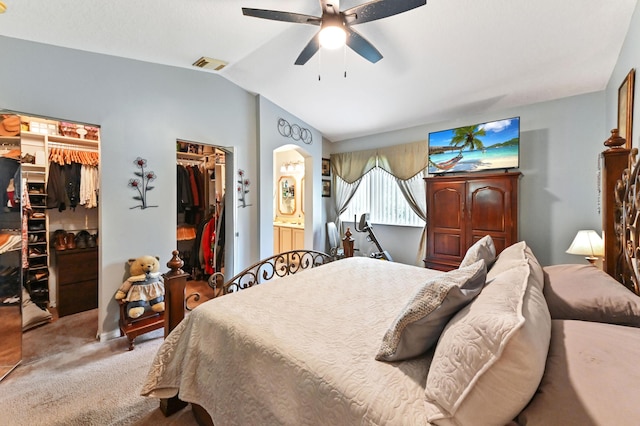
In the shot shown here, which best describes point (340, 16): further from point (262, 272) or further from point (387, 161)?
point (387, 161)

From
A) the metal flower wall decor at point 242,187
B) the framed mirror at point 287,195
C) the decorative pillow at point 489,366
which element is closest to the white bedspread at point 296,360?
the decorative pillow at point 489,366

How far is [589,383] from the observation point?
0.70 meters

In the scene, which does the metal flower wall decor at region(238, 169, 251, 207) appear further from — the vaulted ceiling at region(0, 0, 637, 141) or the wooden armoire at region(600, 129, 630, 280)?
the wooden armoire at region(600, 129, 630, 280)

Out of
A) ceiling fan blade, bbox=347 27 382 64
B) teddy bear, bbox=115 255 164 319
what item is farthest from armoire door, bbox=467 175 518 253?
teddy bear, bbox=115 255 164 319

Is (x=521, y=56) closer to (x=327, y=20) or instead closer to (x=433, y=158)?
(x=433, y=158)

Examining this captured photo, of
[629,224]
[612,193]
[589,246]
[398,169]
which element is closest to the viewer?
[629,224]

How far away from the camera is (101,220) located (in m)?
2.69

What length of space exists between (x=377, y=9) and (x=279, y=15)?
0.63m

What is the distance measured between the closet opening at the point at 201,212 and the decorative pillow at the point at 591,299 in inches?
133

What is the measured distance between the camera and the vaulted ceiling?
2.08 m

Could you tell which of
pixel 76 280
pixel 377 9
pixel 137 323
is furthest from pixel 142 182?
pixel 377 9

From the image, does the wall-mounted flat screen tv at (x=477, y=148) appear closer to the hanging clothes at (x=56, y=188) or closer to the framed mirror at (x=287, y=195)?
the framed mirror at (x=287, y=195)

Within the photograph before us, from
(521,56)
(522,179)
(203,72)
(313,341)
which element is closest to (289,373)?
(313,341)

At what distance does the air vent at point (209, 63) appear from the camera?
298cm
